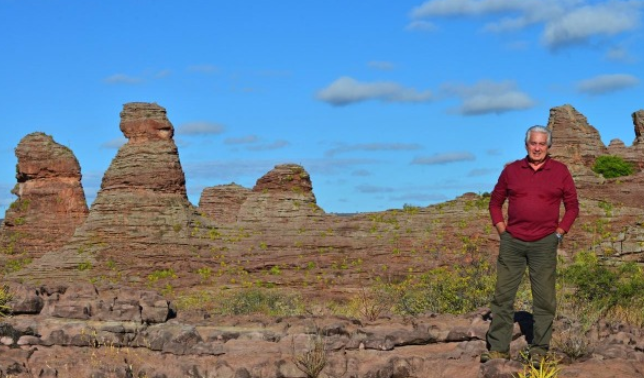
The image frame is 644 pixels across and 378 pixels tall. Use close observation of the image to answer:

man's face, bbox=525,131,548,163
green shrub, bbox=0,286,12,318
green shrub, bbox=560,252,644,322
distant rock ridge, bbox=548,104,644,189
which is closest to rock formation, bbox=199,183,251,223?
distant rock ridge, bbox=548,104,644,189

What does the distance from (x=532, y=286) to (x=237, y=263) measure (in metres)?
24.4

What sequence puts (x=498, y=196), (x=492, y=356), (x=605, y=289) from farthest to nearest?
(x=605, y=289) → (x=498, y=196) → (x=492, y=356)

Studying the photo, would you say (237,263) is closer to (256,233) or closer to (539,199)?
(256,233)

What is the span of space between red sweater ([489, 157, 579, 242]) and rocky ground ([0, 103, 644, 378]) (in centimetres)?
133

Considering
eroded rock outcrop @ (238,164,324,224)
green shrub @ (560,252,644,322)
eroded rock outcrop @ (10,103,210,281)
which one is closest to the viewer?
green shrub @ (560,252,644,322)

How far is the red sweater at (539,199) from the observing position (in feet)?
27.1

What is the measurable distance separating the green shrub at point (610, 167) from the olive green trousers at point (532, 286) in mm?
47392

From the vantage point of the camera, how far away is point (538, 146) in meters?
8.25

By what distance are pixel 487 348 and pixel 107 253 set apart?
86.4 ft

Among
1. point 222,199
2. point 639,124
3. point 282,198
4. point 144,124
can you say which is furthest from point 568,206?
point 639,124

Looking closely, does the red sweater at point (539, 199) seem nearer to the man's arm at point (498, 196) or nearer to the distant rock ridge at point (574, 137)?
the man's arm at point (498, 196)

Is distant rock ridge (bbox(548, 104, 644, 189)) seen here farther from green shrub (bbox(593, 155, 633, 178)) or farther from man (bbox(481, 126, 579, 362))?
man (bbox(481, 126, 579, 362))

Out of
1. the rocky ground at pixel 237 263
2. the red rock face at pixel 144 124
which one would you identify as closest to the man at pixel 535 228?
the rocky ground at pixel 237 263

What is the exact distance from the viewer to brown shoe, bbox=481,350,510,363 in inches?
329
